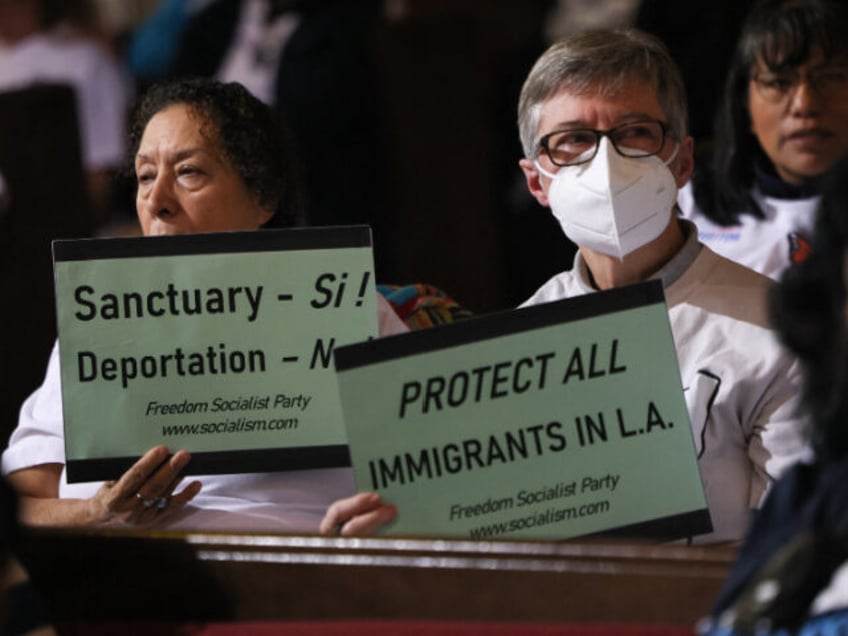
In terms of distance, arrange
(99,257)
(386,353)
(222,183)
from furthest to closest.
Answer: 1. (222,183)
2. (99,257)
3. (386,353)

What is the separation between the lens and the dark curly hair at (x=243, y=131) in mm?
3131

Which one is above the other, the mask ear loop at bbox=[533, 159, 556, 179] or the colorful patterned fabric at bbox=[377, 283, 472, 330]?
the mask ear loop at bbox=[533, 159, 556, 179]

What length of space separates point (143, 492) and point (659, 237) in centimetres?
88

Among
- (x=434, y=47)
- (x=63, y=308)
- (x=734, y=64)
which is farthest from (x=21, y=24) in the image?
(x=63, y=308)

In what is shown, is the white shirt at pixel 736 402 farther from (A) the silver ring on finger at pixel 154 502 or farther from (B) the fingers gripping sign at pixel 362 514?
(A) the silver ring on finger at pixel 154 502

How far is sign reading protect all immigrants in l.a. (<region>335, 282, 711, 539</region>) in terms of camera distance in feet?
8.05

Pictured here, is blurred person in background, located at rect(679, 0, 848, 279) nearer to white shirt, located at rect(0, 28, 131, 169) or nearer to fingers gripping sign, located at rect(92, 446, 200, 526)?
fingers gripping sign, located at rect(92, 446, 200, 526)

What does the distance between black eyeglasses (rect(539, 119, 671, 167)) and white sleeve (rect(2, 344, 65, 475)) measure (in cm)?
88

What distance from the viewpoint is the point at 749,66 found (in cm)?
373

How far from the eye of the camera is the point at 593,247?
287 centimetres

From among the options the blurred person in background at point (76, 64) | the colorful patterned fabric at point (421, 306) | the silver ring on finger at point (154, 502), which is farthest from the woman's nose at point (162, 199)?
the blurred person in background at point (76, 64)

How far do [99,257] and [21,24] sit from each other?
13.2 feet

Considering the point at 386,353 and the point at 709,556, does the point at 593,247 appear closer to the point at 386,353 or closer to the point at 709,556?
the point at 386,353

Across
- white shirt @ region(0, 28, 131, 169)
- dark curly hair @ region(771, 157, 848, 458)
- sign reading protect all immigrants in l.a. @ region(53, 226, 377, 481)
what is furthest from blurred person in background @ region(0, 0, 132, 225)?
dark curly hair @ region(771, 157, 848, 458)
